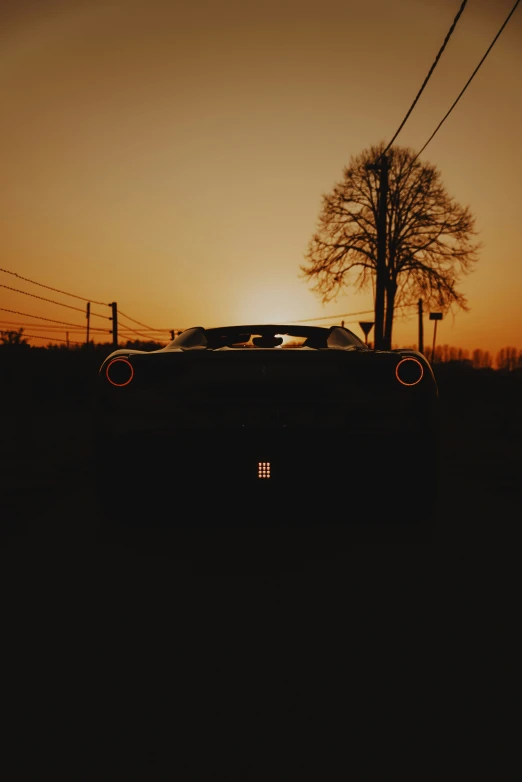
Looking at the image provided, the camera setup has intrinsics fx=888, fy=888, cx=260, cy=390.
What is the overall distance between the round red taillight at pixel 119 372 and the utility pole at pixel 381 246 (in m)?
19.2

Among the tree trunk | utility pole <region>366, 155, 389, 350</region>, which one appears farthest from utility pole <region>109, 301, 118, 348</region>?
utility pole <region>366, 155, 389, 350</region>

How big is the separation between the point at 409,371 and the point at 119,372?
1577mm

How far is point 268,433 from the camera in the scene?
181 inches

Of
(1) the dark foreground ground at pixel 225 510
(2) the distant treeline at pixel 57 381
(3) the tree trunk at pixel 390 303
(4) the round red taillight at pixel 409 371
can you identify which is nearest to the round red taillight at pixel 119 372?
(1) the dark foreground ground at pixel 225 510

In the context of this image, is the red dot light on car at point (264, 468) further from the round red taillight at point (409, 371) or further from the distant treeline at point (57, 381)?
the distant treeline at point (57, 381)

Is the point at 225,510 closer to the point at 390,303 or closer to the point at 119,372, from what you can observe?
the point at 119,372

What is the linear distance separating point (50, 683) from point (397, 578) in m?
1.95

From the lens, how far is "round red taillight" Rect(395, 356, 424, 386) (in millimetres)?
4809

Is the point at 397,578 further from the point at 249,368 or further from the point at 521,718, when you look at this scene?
the point at 521,718

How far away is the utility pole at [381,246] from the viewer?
77.8 ft

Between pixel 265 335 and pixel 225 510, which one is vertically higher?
pixel 265 335

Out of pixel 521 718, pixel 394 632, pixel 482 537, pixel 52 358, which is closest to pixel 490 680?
pixel 521 718

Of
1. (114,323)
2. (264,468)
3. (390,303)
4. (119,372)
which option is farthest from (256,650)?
(114,323)

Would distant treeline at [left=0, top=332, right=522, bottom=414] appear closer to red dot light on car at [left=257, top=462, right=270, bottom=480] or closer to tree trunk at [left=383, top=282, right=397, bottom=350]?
tree trunk at [left=383, top=282, right=397, bottom=350]
